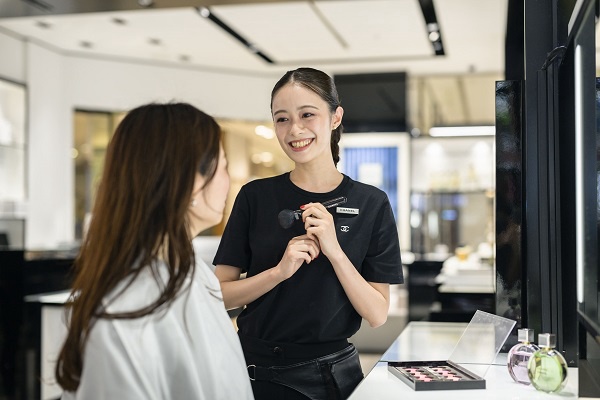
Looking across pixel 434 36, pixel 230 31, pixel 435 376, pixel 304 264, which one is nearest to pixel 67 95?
pixel 230 31

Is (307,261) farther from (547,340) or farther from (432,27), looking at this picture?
(432,27)

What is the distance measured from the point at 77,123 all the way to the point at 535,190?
7.36 metres

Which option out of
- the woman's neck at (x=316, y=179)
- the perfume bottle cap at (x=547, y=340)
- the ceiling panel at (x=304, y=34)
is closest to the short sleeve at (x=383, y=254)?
the woman's neck at (x=316, y=179)

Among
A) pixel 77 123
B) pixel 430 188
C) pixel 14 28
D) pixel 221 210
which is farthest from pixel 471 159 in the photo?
pixel 221 210

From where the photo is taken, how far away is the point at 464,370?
70.1 inches

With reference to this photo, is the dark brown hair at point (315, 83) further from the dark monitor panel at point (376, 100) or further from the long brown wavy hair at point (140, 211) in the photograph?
the dark monitor panel at point (376, 100)

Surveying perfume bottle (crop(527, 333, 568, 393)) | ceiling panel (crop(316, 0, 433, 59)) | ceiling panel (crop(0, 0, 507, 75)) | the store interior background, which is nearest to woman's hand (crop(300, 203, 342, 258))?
perfume bottle (crop(527, 333, 568, 393))

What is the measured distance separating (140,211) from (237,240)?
0.67 meters

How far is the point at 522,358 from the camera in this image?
173cm

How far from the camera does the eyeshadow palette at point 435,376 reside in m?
1.67

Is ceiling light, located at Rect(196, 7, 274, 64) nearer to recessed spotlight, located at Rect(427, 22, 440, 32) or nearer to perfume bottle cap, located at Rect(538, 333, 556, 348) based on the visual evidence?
recessed spotlight, located at Rect(427, 22, 440, 32)

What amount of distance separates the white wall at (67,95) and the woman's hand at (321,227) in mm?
5576

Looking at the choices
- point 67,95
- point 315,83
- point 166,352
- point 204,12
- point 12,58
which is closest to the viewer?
point 166,352

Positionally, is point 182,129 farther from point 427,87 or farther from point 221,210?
point 427,87
